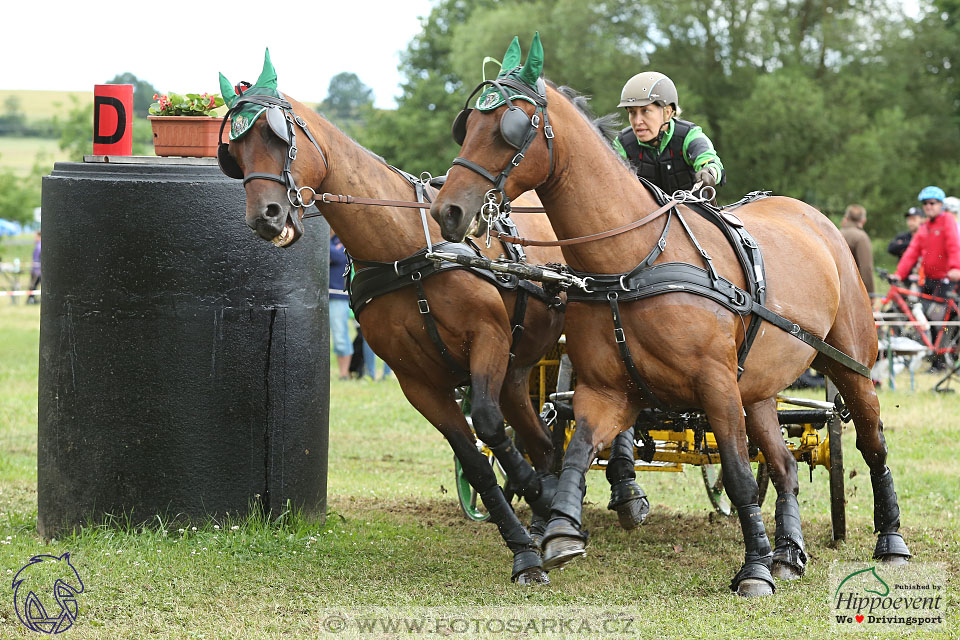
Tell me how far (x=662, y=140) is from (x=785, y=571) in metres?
2.55

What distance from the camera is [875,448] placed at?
6680mm

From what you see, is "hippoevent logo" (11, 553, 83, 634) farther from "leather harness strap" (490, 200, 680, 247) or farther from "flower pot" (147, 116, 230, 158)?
"leather harness strap" (490, 200, 680, 247)

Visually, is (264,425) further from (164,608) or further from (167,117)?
(167,117)

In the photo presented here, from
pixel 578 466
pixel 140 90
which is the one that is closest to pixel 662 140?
pixel 578 466

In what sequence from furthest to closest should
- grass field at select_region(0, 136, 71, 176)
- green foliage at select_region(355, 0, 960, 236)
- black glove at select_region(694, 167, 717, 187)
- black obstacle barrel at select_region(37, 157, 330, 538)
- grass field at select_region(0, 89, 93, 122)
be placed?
grass field at select_region(0, 89, 93, 122) < grass field at select_region(0, 136, 71, 176) < green foliage at select_region(355, 0, 960, 236) < black obstacle barrel at select_region(37, 157, 330, 538) < black glove at select_region(694, 167, 717, 187)

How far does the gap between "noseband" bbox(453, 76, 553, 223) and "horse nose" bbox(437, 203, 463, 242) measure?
0.34 ft

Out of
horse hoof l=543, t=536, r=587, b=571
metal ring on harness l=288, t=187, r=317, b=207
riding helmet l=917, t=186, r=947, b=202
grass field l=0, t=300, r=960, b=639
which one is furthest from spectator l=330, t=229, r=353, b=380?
horse hoof l=543, t=536, r=587, b=571

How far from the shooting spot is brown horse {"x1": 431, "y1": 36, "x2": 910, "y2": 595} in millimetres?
4965

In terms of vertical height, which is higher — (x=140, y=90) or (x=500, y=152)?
(x=140, y=90)

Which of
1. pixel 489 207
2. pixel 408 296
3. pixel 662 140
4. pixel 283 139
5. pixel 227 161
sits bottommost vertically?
pixel 408 296

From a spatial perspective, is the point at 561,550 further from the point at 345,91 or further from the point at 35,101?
the point at 345,91

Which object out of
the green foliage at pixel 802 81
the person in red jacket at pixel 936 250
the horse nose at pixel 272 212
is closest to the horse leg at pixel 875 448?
the horse nose at pixel 272 212

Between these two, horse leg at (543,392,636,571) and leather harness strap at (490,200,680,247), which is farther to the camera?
leather harness strap at (490,200,680,247)

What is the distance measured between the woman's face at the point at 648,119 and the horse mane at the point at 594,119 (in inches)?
35.0
